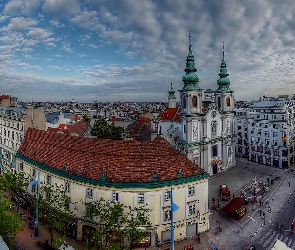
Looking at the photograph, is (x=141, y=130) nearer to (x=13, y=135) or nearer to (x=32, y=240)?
(x=13, y=135)

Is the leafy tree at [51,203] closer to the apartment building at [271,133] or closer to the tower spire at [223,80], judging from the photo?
the tower spire at [223,80]

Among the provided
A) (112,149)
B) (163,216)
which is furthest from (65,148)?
(163,216)

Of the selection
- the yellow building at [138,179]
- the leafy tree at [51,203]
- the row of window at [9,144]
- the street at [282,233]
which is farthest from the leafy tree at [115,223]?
the row of window at [9,144]

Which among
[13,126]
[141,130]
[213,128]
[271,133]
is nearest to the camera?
[13,126]

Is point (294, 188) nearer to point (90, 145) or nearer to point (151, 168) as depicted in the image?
point (151, 168)

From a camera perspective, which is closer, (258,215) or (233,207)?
(233,207)

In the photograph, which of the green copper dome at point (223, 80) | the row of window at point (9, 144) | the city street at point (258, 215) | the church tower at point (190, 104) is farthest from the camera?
the green copper dome at point (223, 80)

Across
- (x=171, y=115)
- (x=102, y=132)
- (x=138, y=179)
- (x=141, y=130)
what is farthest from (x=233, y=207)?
(x=141, y=130)
